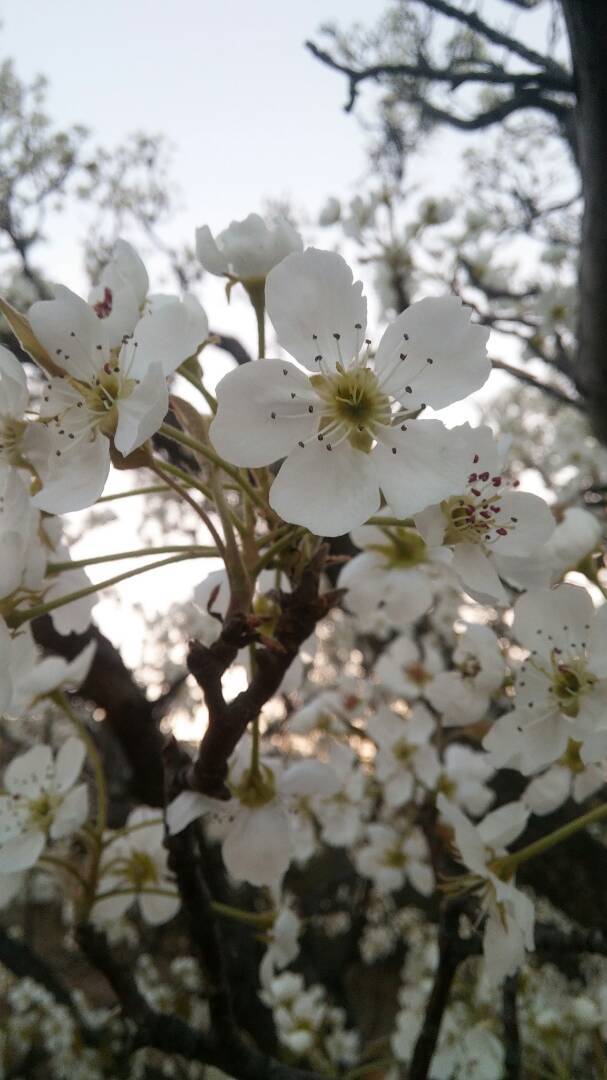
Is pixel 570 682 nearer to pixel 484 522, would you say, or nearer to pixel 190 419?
pixel 484 522

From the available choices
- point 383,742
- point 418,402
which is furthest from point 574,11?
point 383,742

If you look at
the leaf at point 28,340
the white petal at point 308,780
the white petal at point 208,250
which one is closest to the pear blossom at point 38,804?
the white petal at point 308,780

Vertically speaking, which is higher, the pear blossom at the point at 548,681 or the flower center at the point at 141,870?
the pear blossom at the point at 548,681

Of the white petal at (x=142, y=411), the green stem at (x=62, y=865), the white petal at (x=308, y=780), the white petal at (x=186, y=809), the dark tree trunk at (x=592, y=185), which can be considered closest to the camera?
the white petal at (x=142, y=411)

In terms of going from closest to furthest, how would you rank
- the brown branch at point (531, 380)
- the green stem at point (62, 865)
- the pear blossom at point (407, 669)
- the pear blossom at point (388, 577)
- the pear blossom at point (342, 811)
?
the green stem at point (62, 865) → the pear blossom at point (388, 577) → the pear blossom at point (407, 669) → the pear blossom at point (342, 811) → the brown branch at point (531, 380)

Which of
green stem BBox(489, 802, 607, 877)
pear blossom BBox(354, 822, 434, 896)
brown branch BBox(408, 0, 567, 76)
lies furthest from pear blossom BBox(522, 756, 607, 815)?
brown branch BBox(408, 0, 567, 76)

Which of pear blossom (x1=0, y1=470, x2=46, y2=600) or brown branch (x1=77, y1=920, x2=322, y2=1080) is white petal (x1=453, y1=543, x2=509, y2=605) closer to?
pear blossom (x1=0, y1=470, x2=46, y2=600)

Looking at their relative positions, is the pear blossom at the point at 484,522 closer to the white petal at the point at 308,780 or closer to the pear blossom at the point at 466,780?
the white petal at the point at 308,780

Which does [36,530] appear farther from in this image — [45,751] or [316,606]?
[45,751]
